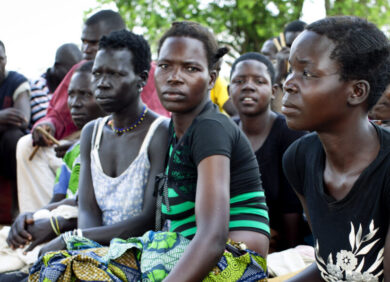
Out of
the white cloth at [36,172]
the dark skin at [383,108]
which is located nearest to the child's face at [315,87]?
the dark skin at [383,108]

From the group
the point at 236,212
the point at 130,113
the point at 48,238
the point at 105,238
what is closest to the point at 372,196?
the point at 236,212

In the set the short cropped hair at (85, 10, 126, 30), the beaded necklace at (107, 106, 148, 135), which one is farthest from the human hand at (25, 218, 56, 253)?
the short cropped hair at (85, 10, 126, 30)

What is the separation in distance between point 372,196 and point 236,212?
0.67 meters

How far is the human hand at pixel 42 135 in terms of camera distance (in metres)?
4.00

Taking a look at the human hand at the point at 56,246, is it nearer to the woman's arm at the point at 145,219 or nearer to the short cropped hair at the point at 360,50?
the woman's arm at the point at 145,219

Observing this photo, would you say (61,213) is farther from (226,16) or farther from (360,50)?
(226,16)

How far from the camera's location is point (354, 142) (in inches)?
65.8

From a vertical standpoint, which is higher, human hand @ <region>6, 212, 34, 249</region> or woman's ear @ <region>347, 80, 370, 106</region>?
woman's ear @ <region>347, 80, 370, 106</region>

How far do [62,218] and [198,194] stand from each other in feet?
3.93

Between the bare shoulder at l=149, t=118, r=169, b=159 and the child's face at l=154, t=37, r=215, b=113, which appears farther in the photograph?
the bare shoulder at l=149, t=118, r=169, b=159

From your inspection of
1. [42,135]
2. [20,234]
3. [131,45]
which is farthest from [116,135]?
[42,135]

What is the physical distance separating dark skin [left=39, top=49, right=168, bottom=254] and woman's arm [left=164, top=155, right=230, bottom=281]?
63cm

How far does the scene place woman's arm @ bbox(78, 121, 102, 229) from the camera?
8.77ft

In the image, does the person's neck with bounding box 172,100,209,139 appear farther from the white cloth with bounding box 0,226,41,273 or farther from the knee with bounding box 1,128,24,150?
the knee with bounding box 1,128,24,150
